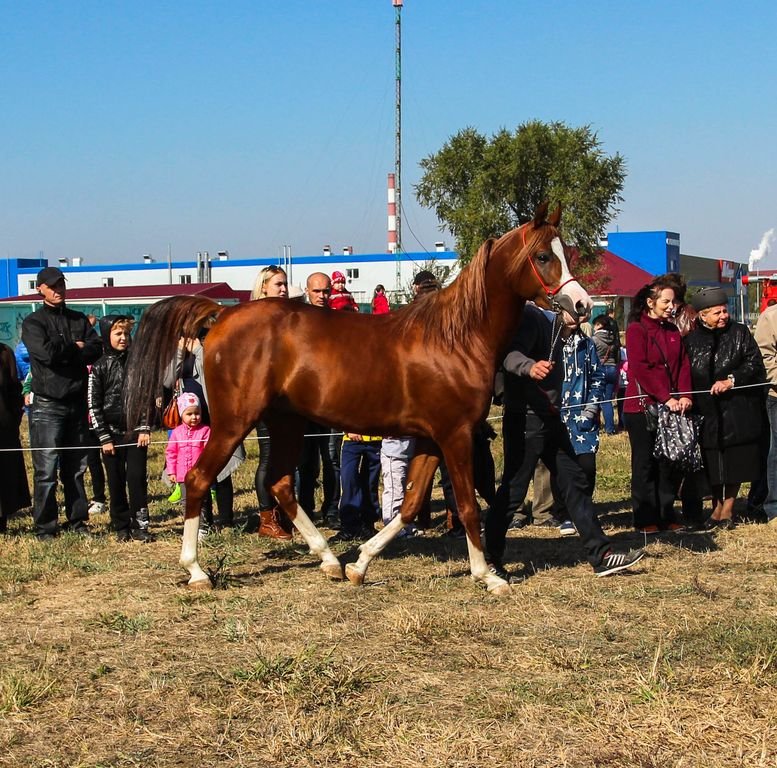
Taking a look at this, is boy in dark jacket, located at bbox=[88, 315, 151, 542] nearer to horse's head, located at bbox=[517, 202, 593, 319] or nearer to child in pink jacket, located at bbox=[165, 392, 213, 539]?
child in pink jacket, located at bbox=[165, 392, 213, 539]

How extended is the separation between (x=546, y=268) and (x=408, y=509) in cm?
180

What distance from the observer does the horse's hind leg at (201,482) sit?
259 inches

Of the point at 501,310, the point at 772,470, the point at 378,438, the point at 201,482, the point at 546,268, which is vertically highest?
the point at 546,268

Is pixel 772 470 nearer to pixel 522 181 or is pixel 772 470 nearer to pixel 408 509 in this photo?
pixel 408 509

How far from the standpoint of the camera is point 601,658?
16.1 feet

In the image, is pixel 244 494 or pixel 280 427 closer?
pixel 280 427

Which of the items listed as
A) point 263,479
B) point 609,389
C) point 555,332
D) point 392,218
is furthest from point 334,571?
point 392,218

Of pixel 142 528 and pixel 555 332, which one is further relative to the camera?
pixel 142 528

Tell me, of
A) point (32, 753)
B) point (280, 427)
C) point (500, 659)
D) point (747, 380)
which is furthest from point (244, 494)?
point (32, 753)

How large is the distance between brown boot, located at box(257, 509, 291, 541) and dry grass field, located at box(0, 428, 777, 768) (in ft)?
2.20

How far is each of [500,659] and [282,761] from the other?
1513mm

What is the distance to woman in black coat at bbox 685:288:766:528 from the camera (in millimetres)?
8477

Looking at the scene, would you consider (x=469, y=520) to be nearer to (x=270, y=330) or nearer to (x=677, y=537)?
(x=270, y=330)

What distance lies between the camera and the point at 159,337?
7.02 m
